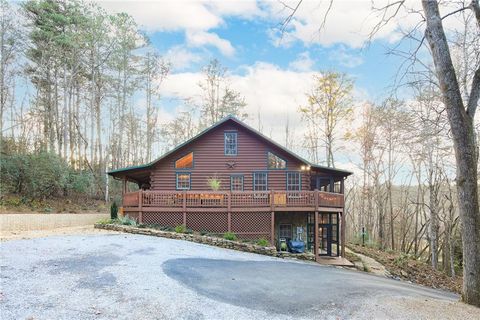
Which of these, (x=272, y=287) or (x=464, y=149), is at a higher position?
(x=464, y=149)

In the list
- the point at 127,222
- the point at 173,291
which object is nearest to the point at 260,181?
Result: the point at 127,222

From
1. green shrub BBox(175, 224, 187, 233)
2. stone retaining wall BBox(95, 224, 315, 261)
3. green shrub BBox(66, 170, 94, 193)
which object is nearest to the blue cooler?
stone retaining wall BBox(95, 224, 315, 261)

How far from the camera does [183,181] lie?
1825cm

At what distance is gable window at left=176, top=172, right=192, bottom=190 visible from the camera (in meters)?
18.2

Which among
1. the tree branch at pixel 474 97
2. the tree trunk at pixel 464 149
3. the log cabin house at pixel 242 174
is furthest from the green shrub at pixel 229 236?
the tree branch at pixel 474 97

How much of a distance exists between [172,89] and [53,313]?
100ft

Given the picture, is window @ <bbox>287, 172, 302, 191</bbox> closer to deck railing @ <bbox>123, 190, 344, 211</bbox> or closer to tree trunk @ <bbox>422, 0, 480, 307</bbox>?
deck railing @ <bbox>123, 190, 344, 211</bbox>

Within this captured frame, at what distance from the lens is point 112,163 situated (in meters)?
34.3

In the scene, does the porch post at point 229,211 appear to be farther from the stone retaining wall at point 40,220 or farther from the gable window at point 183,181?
the stone retaining wall at point 40,220

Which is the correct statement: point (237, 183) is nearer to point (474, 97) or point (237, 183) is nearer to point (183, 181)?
point (183, 181)

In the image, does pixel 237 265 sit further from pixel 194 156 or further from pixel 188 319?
pixel 194 156

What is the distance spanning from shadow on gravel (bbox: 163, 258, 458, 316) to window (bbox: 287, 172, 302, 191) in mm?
8316

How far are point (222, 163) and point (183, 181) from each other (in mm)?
2353

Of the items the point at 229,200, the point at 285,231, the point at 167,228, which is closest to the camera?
the point at 167,228
